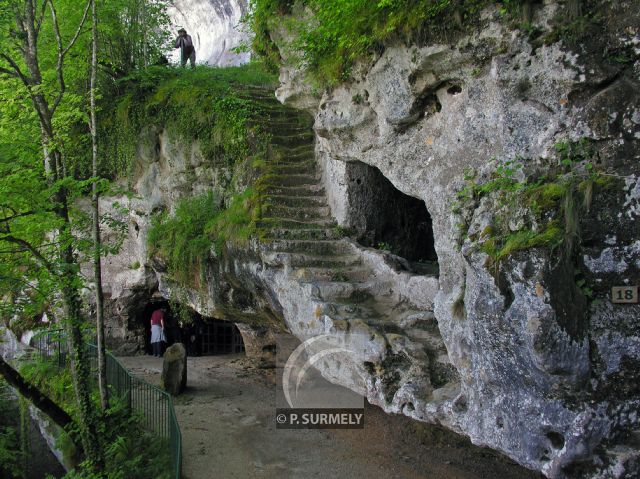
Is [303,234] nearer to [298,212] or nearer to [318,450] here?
[298,212]

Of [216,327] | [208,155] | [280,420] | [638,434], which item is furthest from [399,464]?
[216,327]

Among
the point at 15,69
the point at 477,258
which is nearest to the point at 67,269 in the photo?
the point at 15,69

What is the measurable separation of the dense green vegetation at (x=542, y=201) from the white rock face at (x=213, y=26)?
55.7ft

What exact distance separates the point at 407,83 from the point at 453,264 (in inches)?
97.0

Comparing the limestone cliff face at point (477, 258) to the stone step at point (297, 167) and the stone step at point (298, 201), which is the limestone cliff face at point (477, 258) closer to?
the stone step at point (298, 201)

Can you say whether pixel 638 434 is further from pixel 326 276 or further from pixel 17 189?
pixel 17 189

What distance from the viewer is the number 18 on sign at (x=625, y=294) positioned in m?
4.62

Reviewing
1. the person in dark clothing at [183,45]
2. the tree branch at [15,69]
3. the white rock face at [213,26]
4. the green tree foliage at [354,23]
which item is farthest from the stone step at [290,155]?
the white rock face at [213,26]

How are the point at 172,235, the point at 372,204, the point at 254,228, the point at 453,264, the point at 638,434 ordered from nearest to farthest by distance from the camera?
1. the point at 638,434
2. the point at 453,264
3. the point at 254,228
4. the point at 372,204
5. the point at 172,235

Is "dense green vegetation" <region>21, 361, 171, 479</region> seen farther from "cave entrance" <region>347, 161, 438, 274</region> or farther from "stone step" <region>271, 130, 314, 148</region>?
"stone step" <region>271, 130, 314, 148</region>

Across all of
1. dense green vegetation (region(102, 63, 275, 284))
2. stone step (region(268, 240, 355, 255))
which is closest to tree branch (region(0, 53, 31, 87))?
dense green vegetation (region(102, 63, 275, 284))

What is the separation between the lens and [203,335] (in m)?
16.5

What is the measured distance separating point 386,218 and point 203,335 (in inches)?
339

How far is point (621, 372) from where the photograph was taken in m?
4.63
